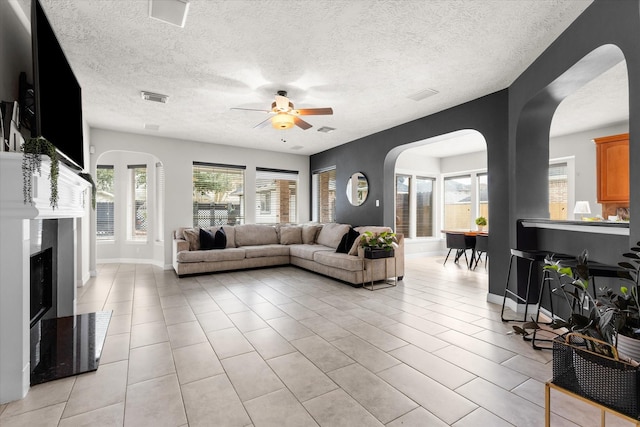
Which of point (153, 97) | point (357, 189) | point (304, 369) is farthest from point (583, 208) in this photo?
point (153, 97)

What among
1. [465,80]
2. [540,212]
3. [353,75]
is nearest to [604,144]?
[540,212]

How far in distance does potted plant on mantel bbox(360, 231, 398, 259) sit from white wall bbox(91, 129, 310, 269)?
Answer: 3355 millimetres

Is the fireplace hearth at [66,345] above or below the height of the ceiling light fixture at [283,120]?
below

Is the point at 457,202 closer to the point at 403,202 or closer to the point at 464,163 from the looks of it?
the point at 464,163

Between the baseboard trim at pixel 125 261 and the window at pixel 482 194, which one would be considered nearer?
the baseboard trim at pixel 125 261

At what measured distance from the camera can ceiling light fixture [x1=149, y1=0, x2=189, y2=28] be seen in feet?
7.11

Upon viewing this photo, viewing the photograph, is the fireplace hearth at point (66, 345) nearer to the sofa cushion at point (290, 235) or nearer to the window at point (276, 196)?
the sofa cushion at point (290, 235)

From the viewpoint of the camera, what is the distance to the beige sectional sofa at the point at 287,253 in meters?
4.70

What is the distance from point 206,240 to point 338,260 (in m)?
2.60

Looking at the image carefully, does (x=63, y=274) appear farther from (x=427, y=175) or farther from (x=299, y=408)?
(x=427, y=175)

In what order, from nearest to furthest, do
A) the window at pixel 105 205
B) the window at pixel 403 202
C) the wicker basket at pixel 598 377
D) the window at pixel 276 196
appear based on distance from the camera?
1. the wicker basket at pixel 598 377
2. the window at pixel 105 205
3. the window at pixel 276 196
4. the window at pixel 403 202

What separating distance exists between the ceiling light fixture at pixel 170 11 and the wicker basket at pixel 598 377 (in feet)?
9.95

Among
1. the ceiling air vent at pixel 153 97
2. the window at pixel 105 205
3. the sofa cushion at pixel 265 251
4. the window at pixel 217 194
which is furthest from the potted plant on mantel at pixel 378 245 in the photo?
the window at pixel 105 205

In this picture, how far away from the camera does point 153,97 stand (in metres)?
3.90
